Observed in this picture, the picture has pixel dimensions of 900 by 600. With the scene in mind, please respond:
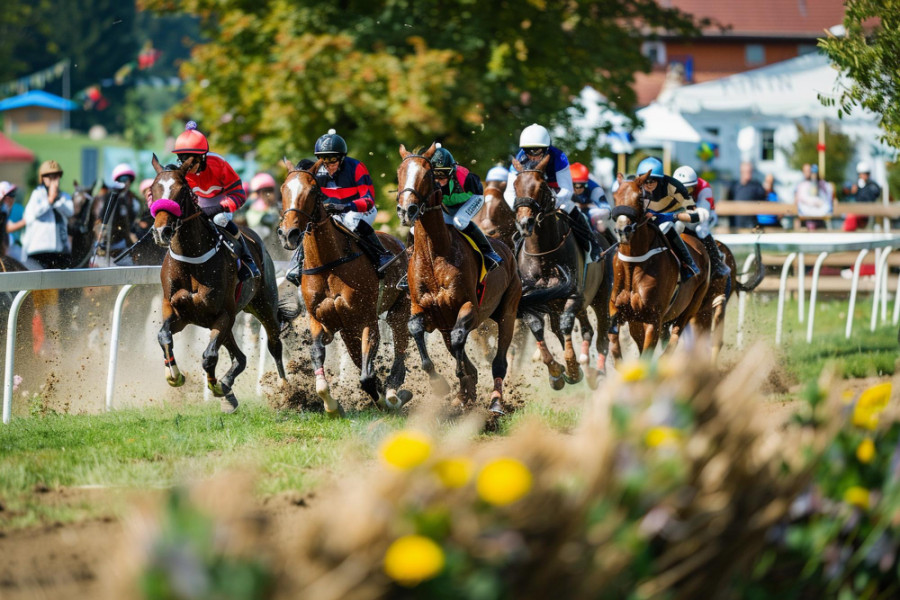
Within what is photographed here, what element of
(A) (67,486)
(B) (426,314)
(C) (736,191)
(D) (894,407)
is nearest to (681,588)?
(D) (894,407)

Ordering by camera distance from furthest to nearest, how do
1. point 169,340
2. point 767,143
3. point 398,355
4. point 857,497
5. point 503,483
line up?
point 767,143
point 398,355
point 169,340
point 857,497
point 503,483

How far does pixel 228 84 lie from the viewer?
1895 centimetres

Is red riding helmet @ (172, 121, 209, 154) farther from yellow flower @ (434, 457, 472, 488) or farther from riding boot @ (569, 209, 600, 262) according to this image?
yellow flower @ (434, 457, 472, 488)

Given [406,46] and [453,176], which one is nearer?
[453,176]

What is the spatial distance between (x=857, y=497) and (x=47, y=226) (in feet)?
37.7

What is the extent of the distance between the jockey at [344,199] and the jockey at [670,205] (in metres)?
2.85

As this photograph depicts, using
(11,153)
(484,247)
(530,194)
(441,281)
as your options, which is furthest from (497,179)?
(11,153)

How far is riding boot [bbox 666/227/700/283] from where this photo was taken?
11094 mm

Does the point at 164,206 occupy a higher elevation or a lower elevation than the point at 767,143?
lower

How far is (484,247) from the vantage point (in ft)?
31.0

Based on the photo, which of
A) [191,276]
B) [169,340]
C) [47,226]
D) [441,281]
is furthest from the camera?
[47,226]

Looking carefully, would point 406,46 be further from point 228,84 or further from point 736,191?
point 736,191

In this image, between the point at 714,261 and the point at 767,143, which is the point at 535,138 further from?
the point at 767,143

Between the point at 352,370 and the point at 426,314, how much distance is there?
263 centimetres
